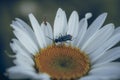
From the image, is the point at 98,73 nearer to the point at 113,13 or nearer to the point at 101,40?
the point at 101,40

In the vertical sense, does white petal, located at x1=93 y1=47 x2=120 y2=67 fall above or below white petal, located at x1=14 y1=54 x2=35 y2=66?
above

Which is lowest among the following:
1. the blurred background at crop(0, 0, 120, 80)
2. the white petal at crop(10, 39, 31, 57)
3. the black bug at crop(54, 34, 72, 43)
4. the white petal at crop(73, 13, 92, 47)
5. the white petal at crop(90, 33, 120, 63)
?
the white petal at crop(10, 39, 31, 57)

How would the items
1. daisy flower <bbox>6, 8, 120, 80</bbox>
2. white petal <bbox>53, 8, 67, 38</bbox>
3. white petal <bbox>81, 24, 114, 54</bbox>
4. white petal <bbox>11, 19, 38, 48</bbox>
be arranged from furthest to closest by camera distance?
1. white petal <bbox>53, 8, 67, 38</bbox>
2. white petal <bbox>81, 24, 114, 54</bbox>
3. white petal <bbox>11, 19, 38, 48</bbox>
4. daisy flower <bbox>6, 8, 120, 80</bbox>

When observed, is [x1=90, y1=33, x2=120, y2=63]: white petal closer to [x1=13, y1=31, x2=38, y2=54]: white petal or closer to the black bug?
the black bug

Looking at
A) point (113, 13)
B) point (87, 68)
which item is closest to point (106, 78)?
point (87, 68)

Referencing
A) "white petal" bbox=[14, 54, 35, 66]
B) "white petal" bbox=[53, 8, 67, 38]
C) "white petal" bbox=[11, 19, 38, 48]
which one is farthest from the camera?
"white petal" bbox=[53, 8, 67, 38]

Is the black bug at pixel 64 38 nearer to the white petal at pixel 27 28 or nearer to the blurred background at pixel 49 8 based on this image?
the white petal at pixel 27 28

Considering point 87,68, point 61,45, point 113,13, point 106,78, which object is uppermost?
point 113,13

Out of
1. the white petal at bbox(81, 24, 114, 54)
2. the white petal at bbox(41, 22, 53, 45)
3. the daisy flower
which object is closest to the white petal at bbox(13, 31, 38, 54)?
the daisy flower
